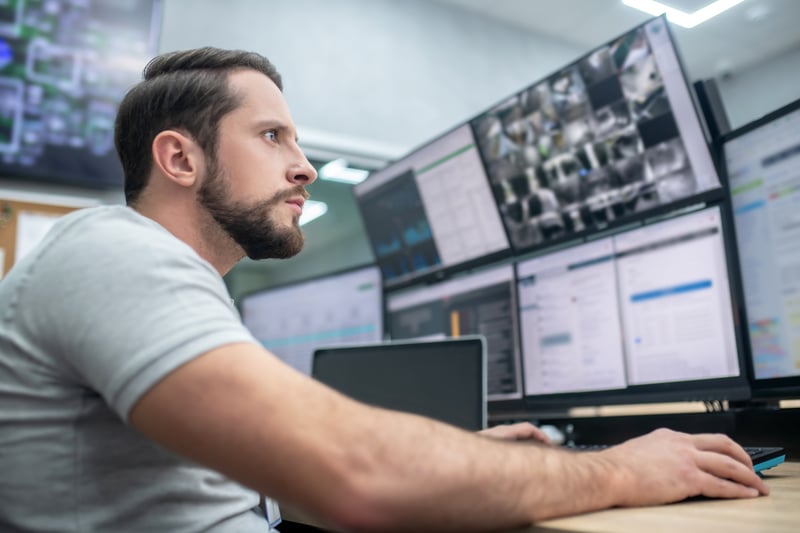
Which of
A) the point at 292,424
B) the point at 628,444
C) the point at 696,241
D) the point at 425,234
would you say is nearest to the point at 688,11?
the point at 425,234


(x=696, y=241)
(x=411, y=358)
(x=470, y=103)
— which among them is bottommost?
(x=411, y=358)

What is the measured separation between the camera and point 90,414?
0.58 metres

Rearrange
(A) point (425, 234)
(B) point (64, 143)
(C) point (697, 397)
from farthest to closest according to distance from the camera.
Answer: (B) point (64, 143), (A) point (425, 234), (C) point (697, 397)

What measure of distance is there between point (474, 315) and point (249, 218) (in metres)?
0.79

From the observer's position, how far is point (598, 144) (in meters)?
1.29

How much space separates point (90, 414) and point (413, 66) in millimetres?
2876

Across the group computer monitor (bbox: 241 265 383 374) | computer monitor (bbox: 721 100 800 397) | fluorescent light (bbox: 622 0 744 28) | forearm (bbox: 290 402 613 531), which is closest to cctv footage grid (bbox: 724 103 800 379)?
computer monitor (bbox: 721 100 800 397)

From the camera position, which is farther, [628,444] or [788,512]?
[628,444]

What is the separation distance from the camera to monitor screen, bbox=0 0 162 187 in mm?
2148

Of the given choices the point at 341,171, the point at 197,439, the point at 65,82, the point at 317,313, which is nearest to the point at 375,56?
the point at 341,171

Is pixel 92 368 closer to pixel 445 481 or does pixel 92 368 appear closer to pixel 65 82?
pixel 445 481

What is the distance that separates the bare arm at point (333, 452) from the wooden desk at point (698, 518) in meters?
0.03

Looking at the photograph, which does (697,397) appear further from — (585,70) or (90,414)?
(90,414)

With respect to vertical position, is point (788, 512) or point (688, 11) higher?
point (688, 11)
